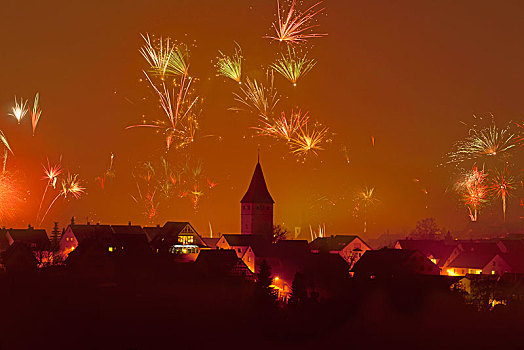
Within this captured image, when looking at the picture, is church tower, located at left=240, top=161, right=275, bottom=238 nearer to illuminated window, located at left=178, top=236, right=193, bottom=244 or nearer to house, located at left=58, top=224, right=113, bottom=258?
illuminated window, located at left=178, top=236, right=193, bottom=244

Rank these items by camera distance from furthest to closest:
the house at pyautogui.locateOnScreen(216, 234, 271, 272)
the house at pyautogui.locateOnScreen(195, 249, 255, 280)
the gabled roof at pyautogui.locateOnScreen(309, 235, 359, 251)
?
the gabled roof at pyautogui.locateOnScreen(309, 235, 359, 251)
the house at pyautogui.locateOnScreen(216, 234, 271, 272)
the house at pyautogui.locateOnScreen(195, 249, 255, 280)

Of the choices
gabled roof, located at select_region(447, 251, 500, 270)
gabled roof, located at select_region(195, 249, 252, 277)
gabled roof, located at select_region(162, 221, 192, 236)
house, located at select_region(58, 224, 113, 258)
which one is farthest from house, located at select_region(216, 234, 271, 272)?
gabled roof, located at select_region(447, 251, 500, 270)

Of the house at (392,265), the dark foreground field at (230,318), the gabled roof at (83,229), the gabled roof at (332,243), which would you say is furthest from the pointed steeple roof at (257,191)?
the dark foreground field at (230,318)

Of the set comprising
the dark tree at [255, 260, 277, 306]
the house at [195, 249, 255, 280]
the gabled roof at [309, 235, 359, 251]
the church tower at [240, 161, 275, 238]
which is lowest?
Result: the dark tree at [255, 260, 277, 306]

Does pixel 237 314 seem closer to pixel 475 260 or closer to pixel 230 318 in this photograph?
pixel 230 318

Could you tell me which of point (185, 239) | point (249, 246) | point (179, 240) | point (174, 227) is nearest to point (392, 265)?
point (249, 246)

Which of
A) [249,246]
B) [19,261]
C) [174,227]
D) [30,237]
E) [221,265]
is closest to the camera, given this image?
[221,265]
